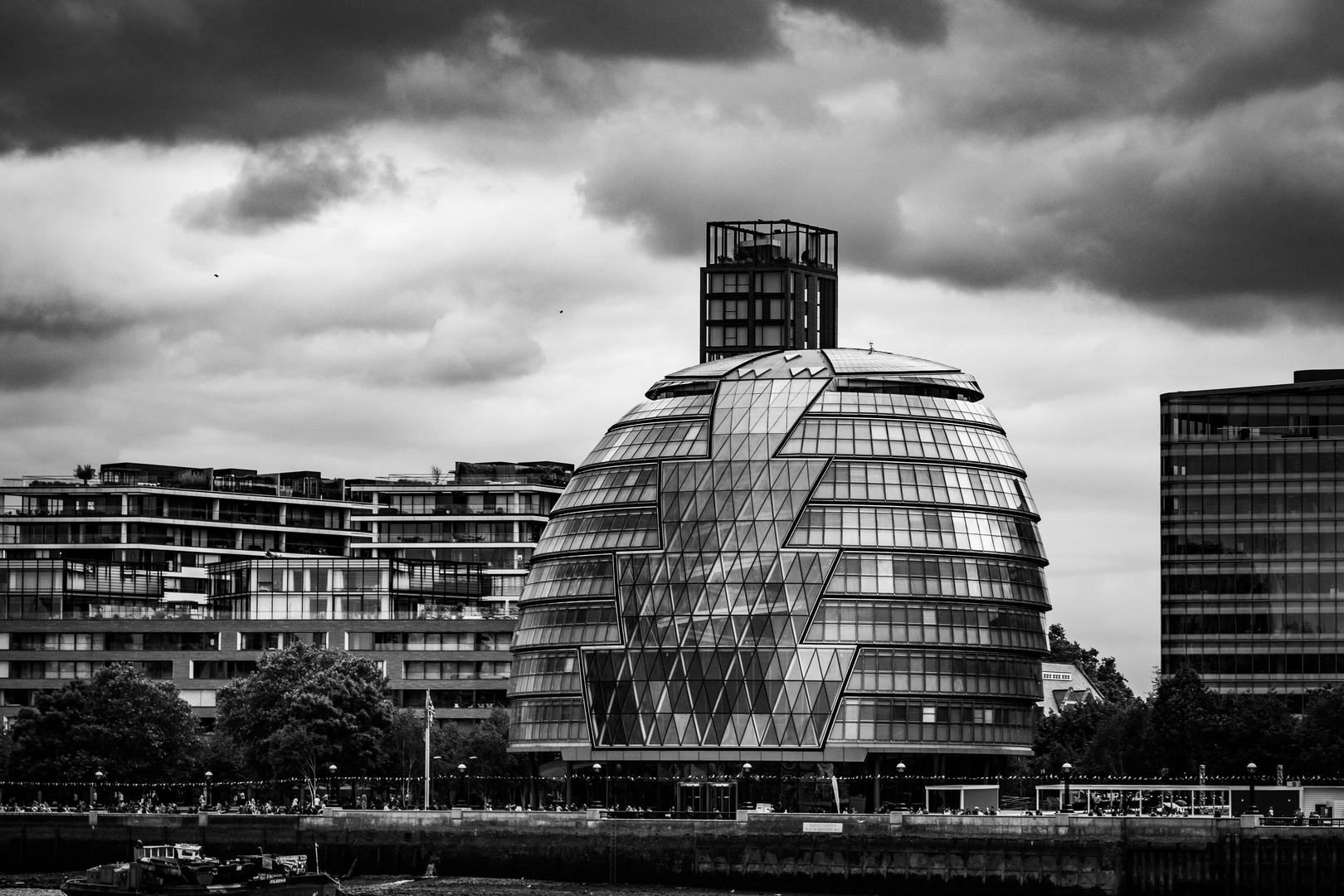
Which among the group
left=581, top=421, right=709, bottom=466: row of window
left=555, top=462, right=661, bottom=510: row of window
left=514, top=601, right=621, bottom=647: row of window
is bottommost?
left=514, top=601, right=621, bottom=647: row of window

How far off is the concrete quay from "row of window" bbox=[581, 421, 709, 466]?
37088 mm

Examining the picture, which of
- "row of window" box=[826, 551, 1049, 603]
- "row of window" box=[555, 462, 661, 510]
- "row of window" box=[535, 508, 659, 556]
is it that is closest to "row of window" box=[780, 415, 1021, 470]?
"row of window" box=[826, 551, 1049, 603]

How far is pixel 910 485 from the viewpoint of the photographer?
18112 cm

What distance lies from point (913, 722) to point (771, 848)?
36014 millimetres

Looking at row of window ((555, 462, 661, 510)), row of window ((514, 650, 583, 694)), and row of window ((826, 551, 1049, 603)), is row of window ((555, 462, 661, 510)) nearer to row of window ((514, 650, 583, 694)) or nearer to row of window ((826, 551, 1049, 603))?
row of window ((514, 650, 583, 694))

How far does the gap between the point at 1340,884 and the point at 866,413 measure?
62020 millimetres

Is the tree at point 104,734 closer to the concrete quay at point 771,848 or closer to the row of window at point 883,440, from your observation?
the concrete quay at point 771,848

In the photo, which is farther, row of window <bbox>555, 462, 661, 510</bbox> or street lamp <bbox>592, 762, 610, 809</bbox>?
row of window <bbox>555, 462, 661, 510</bbox>

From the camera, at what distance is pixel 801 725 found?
17662 cm

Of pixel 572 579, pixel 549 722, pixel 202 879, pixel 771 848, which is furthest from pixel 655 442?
pixel 202 879

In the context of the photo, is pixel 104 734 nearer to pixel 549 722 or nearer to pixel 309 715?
pixel 309 715

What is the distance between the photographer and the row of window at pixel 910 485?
180 metres

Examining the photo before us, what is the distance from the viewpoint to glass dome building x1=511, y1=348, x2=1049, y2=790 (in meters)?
177

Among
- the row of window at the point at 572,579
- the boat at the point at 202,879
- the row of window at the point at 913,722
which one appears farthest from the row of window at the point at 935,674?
the boat at the point at 202,879
